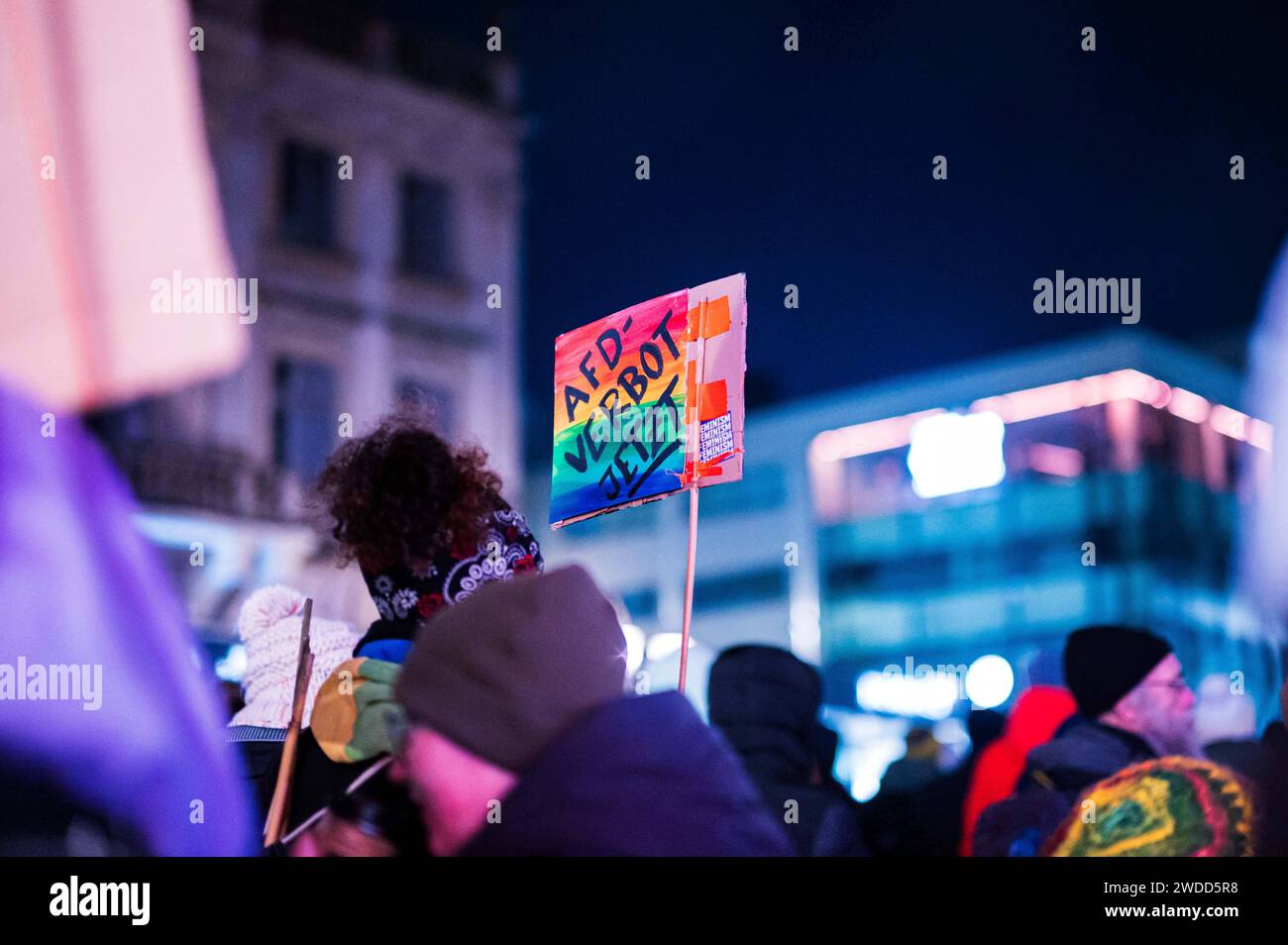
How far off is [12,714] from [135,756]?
317 millimetres

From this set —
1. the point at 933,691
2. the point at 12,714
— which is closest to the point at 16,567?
the point at 12,714

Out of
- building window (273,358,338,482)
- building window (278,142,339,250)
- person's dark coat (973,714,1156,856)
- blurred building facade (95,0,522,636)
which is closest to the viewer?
person's dark coat (973,714,1156,856)

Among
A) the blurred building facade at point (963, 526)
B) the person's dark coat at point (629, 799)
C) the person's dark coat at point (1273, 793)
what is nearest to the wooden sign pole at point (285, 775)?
the person's dark coat at point (629, 799)

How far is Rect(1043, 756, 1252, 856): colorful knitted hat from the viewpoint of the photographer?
100 inches

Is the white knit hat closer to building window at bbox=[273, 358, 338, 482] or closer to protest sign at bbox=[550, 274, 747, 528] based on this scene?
protest sign at bbox=[550, 274, 747, 528]

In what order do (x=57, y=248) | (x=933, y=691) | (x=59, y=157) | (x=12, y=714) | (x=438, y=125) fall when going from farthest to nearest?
(x=933, y=691)
(x=438, y=125)
(x=57, y=248)
(x=59, y=157)
(x=12, y=714)


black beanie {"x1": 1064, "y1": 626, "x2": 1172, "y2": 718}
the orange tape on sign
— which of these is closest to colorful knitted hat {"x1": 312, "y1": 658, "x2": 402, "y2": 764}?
the orange tape on sign

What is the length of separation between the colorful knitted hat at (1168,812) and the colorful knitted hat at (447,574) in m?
1.20

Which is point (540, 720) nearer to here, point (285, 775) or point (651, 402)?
point (285, 775)

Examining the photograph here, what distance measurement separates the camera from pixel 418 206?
11.8 meters

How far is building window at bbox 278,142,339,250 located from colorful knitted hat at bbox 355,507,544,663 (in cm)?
841

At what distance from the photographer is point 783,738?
2.85m

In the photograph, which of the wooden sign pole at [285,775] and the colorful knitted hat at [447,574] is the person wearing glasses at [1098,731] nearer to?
the colorful knitted hat at [447,574]

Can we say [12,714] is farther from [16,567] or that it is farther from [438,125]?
[438,125]
